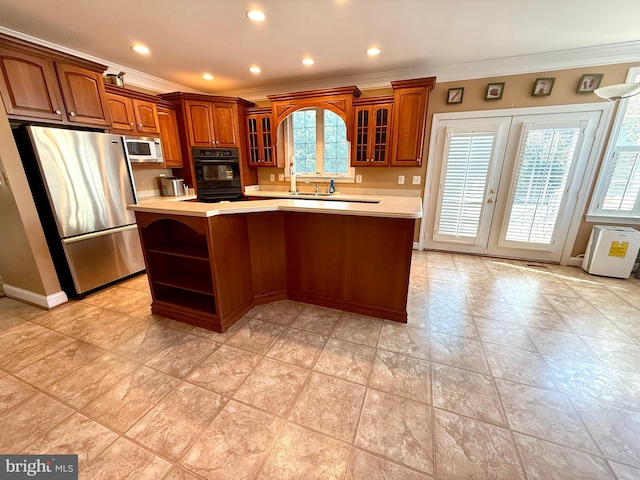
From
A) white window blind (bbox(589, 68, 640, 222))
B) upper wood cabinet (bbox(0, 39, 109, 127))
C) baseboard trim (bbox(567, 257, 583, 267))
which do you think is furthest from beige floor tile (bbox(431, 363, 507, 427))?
upper wood cabinet (bbox(0, 39, 109, 127))

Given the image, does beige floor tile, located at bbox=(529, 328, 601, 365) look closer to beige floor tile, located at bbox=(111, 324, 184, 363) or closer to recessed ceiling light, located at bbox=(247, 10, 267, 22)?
beige floor tile, located at bbox=(111, 324, 184, 363)

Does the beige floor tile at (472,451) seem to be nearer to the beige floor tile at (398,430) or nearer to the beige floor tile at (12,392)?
the beige floor tile at (398,430)

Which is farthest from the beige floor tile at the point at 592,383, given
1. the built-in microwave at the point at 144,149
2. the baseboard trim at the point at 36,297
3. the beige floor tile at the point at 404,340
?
the built-in microwave at the point at 144,149

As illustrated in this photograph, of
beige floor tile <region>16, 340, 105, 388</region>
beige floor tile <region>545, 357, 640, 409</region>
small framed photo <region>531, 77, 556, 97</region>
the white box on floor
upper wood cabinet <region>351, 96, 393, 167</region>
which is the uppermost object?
small framed photo <region>531, 77, 556, 97</region>

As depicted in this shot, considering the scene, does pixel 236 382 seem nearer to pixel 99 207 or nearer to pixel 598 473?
pixel 598 473

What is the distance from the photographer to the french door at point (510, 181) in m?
3.10

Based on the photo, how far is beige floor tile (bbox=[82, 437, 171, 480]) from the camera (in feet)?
3.55

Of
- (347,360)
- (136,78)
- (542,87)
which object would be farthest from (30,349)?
(542,87)

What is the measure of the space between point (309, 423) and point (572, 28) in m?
3.95

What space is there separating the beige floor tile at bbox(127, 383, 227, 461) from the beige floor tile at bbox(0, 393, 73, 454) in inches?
17.7

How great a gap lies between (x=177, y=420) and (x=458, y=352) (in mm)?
1846

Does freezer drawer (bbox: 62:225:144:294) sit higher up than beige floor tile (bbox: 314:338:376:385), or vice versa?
freezer drawer (bbox: 62:225:144:294)

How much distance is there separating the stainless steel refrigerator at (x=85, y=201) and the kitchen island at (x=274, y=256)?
859 mm

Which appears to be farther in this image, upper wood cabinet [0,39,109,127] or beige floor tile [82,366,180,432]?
upper wood cabinet [0,39,109,127]
